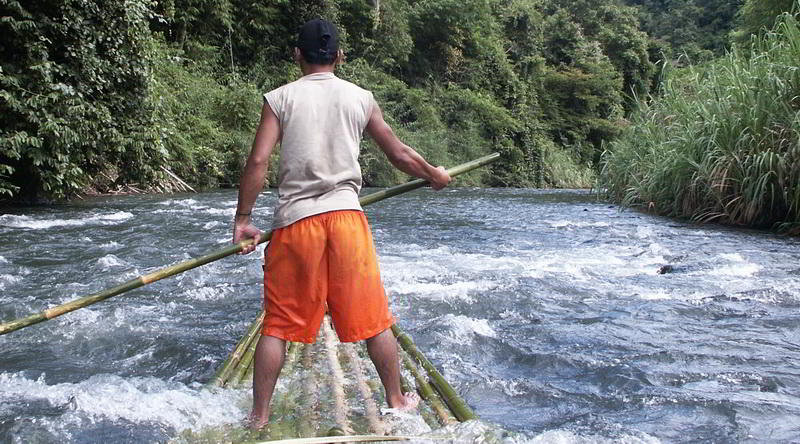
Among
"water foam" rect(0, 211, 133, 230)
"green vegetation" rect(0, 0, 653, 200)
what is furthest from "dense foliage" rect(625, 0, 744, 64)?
"water foam" rect(0, 211, 133, 230)

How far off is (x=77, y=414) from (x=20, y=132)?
7.01 meters

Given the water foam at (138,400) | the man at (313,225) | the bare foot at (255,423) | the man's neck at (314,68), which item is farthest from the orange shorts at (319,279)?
the man's neck at (314,68)

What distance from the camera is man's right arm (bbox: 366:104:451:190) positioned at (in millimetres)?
2723

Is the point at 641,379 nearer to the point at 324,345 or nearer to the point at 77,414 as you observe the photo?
the point at 324,345

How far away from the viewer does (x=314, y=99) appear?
2551 millimetres

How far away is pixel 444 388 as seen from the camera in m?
2.83

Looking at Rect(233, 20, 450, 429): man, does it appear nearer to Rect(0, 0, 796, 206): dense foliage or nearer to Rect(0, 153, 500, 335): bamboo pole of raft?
Rect(0, 153, 500, 335): bamboo pole of raft

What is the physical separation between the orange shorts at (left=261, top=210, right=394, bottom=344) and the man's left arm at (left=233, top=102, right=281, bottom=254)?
0.19 meters

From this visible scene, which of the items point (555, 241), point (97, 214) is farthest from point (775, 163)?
point (97, 214)

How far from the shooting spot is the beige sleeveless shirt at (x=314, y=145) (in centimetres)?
254

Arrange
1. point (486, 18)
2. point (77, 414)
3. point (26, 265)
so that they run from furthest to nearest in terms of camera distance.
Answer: point (486, 18), point (26, 265), point (77, 414)

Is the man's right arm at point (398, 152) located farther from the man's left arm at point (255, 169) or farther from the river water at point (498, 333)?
the river water at point (498, 333)

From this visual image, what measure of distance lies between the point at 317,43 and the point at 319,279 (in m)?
0.85

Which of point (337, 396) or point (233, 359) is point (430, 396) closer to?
point (337, 396)
